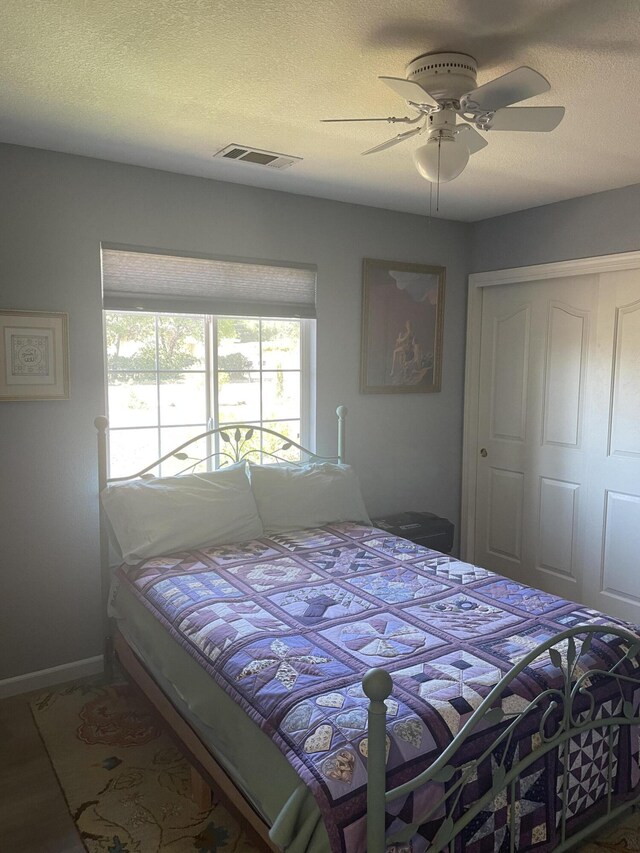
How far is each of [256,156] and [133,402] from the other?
1341mm

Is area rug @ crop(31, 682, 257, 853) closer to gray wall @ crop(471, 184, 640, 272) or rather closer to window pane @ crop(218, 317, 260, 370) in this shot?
window pane @ crop(218, 317, 260, 370)

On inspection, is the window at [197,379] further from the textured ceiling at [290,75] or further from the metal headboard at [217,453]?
the textured ceiling at [290,75]

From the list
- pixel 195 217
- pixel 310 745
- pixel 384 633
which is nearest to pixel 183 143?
pixel 195 217

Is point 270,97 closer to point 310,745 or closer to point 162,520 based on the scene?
point 162,520

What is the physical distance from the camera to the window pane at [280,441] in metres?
3.75

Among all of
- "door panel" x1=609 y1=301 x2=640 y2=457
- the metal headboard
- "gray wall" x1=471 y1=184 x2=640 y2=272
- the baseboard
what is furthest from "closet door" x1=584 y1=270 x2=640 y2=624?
the baseboard

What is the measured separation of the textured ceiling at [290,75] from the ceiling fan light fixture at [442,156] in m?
0.26

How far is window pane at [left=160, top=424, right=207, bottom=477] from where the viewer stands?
11.3 ft

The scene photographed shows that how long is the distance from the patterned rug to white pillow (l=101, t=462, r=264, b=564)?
0.68 metres

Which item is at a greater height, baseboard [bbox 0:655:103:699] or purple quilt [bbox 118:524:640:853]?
purple quilt [bbox 118:524:640:853]

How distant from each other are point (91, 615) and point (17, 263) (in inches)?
66.4

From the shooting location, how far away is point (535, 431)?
13.5ft

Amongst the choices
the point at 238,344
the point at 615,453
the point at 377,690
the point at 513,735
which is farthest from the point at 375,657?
the point at 615,453

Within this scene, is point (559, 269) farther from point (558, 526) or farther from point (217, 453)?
point (217, 453)
